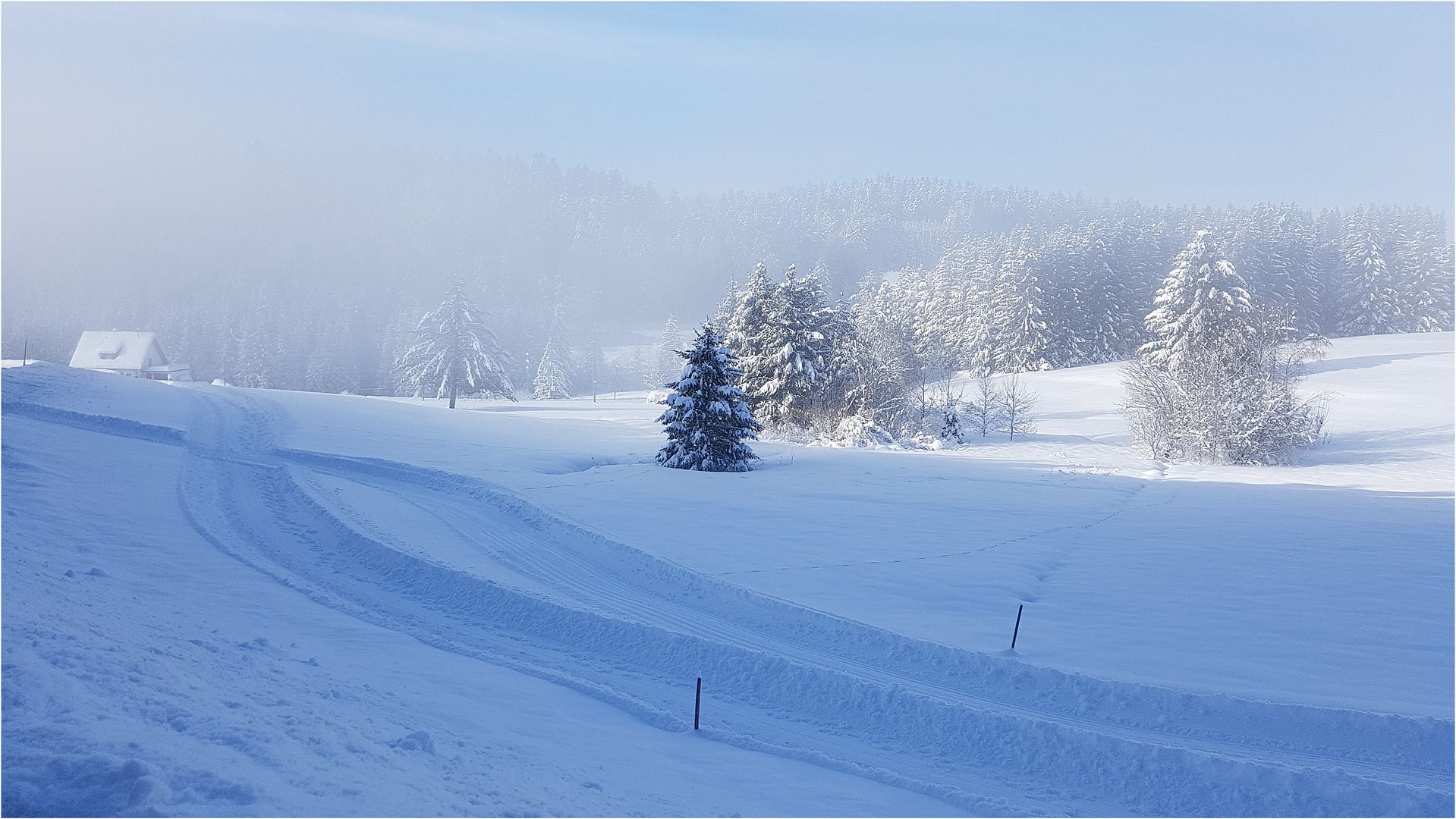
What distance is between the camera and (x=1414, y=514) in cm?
1509

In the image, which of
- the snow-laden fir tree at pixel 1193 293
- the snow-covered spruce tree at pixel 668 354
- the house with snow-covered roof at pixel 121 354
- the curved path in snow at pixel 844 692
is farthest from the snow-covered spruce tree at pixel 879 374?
the house with snow-covered roof at pixel 121 354

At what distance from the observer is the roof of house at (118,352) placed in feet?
202

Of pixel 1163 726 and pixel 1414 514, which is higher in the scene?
pixel 1414 514

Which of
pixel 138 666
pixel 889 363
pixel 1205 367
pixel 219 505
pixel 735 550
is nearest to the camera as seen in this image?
pixel 138 666

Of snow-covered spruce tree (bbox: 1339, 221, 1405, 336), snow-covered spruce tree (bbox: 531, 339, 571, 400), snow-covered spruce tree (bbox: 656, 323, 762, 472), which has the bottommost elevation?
snow-covered spruce tree (bbox: 656, 323, 762, 472)

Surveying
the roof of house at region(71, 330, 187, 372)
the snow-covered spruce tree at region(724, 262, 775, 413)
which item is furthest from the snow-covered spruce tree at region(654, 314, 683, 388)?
the snow-covered spruce tree at region(724, 262, 775, 413)

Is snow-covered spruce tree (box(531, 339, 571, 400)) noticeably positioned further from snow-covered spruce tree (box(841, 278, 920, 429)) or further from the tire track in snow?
the tire track in snow

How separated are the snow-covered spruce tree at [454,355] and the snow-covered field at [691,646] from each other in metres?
29.6

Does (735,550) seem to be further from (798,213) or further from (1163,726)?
(798,213)

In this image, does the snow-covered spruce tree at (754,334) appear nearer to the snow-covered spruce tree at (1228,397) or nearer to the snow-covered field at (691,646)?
the snow-covered spruce tree at (1228,397)

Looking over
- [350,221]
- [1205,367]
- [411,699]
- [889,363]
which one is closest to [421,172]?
[350,221]

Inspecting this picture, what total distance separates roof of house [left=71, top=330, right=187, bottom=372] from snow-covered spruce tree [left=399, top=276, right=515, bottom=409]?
101 ft

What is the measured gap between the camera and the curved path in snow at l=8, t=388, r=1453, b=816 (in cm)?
602

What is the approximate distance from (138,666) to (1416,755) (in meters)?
9.97
